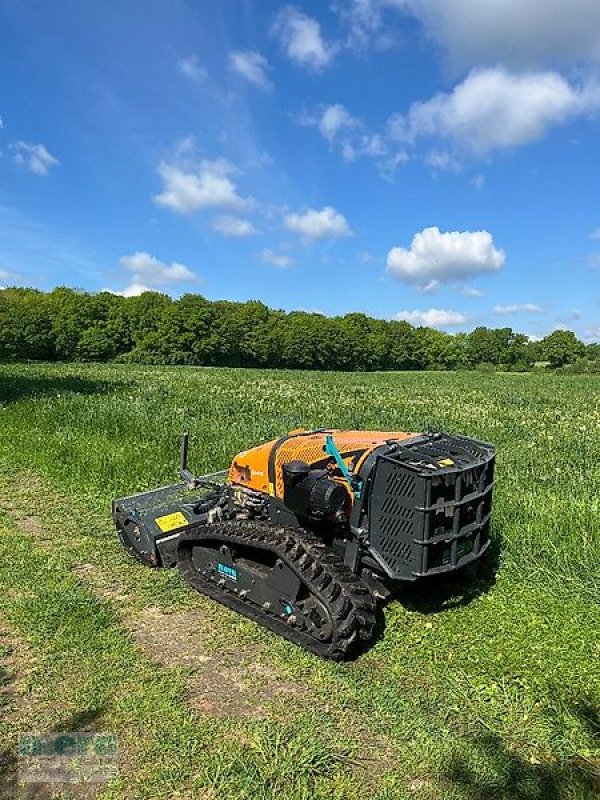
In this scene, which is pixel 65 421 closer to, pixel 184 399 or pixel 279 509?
pixel 184 399

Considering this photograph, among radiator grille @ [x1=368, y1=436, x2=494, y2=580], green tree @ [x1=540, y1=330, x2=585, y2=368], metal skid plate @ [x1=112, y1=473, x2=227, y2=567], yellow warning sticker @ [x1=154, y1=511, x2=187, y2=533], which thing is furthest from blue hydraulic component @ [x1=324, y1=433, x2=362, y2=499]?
green tree @ [x1=540, y1=330, x2=585, y2=368]

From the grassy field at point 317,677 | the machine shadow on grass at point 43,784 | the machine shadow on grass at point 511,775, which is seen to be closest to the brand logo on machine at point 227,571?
the grassy field at point 317,677

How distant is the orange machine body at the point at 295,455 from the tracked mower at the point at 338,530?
11 millimetres

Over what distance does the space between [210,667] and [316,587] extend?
0.96m

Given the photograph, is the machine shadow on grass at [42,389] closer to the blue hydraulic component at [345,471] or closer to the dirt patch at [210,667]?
the dirt patch at [210,667]

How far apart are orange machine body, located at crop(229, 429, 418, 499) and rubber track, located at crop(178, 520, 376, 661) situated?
44cm

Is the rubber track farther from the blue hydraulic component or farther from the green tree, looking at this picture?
the green tree

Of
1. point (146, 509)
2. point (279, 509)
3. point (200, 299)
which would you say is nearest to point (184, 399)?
point (146, 509)

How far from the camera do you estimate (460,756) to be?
10.9 ft

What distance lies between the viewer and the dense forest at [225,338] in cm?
7312

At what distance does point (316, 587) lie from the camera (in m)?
4.30

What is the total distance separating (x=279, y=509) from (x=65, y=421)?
902 centimetres

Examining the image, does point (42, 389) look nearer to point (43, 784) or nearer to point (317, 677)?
point (317, 677)

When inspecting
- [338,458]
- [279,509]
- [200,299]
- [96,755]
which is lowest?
[96,755]
